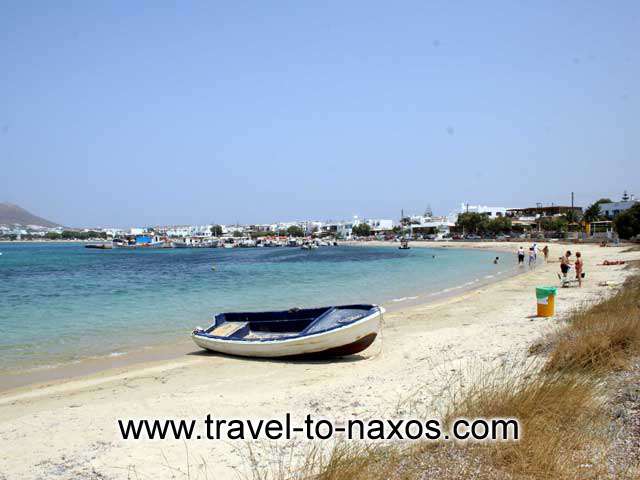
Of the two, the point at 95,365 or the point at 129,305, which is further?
the point at 129,305

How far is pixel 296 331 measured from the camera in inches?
500

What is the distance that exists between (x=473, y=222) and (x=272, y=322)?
11536 cm

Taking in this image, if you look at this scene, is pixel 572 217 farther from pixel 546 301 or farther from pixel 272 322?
pixel 272 322

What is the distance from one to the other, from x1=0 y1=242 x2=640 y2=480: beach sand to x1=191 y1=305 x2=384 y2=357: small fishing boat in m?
0.30

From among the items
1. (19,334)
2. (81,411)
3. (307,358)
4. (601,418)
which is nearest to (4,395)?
(81,411)

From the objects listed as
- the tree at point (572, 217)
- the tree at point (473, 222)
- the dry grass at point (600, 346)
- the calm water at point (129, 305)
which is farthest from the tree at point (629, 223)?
the tree at point (473, 222)

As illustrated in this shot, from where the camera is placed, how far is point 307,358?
11.2 metres

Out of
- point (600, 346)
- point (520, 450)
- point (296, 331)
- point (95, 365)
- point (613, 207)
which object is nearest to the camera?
point (520, 450)

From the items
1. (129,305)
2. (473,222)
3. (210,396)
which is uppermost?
(473,222)

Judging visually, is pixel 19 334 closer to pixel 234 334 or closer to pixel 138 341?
pixel 138 341

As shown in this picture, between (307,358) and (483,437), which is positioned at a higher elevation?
(483,437)

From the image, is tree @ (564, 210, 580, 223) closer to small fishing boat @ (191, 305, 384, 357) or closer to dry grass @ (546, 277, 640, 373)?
small fishing boat @ (191, 305, 384, 357)

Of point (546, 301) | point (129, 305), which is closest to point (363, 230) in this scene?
point (129, 305)

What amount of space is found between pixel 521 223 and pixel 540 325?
108 meters
